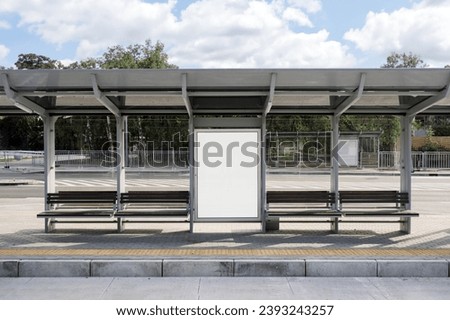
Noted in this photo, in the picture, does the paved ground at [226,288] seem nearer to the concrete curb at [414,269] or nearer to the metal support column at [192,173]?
the concrete curb at [414,269]

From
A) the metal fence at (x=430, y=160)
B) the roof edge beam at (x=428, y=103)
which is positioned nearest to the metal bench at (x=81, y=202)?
the roof edge beam at (x=428, y=103)

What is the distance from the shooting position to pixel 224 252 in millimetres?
7500

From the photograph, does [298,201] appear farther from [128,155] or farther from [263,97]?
[128,155]

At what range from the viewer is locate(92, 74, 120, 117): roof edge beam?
8156 mm

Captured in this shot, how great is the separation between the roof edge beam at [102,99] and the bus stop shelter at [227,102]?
16 millimetres

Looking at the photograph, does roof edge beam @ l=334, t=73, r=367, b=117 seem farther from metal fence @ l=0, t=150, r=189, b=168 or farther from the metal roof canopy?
metal fence @ l=0, t=150, r=189, b=168

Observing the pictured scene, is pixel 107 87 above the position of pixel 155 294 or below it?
above

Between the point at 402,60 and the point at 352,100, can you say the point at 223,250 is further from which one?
the point at 402,60

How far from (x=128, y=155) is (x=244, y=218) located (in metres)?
25.2

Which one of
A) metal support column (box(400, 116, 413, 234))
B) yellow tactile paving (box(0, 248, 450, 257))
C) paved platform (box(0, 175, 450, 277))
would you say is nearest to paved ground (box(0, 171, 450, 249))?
paved platform (box(0, 175, 450, 277))

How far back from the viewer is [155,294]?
612 cm

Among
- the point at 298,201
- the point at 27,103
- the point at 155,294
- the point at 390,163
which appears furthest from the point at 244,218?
the point at 390,163

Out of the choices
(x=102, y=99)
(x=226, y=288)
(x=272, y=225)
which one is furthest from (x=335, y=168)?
(x=102, y=99)

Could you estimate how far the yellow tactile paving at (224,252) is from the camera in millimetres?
7324
